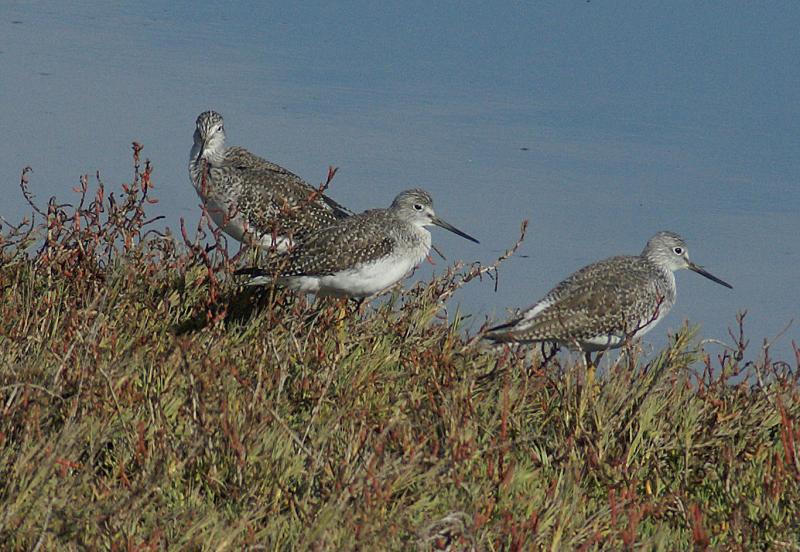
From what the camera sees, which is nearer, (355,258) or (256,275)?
(256,275)

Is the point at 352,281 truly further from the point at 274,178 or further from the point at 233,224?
the point at 274,178

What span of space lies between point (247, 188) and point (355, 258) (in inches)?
97.1

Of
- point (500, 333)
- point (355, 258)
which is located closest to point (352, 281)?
point (355, 258)

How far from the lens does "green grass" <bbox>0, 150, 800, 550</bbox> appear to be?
4637mm

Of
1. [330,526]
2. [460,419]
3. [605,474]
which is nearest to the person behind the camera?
[330,526]

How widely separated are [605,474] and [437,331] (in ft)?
5.93

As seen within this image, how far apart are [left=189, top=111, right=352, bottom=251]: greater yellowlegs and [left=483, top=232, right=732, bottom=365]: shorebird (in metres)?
2.11

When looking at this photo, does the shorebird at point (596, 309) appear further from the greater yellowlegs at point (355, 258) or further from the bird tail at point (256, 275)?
the bird tail at point (256, 275)

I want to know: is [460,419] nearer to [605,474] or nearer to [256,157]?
[605,474]

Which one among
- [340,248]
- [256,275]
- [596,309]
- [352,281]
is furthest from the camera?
[596,309]

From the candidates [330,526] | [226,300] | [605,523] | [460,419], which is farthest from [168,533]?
[226,300]

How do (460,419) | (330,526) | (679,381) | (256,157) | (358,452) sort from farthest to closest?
(256,157) → (679,381) → (460,419) → (358,452) → (330,526)

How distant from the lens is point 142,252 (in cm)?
763

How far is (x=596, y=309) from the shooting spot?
28.8ft
